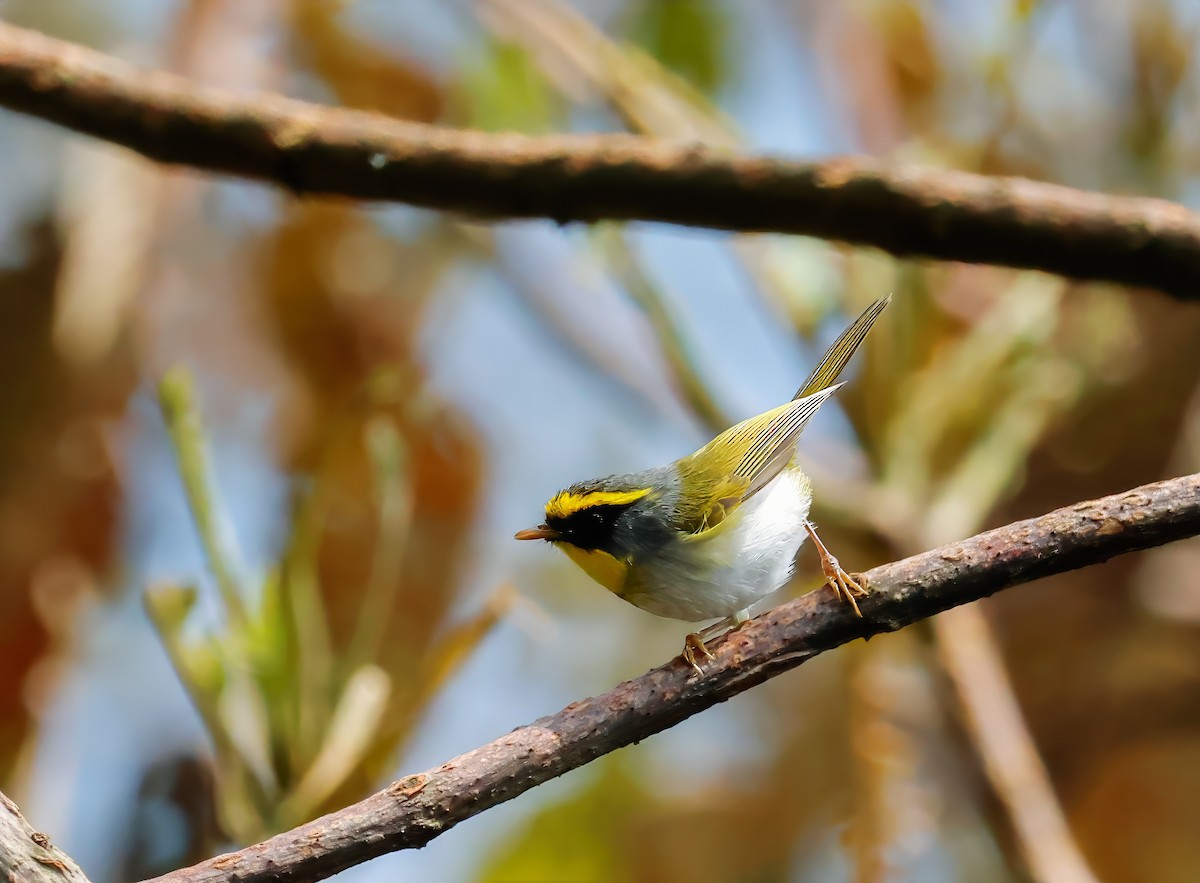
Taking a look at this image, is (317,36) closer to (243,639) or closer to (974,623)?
(243,639)

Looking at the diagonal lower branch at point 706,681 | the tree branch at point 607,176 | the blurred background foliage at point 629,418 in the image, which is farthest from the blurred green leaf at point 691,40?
the diagonal lower branch at point 706,681

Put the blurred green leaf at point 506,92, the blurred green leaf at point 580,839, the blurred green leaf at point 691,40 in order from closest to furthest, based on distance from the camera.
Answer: the blurred green leaf at point 580,839, the blurred green leaf at point 506,92, the blurred green leaf at point 691,40

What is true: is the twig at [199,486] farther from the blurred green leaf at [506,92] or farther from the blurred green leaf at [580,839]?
the blurred green leaf at [506,92]

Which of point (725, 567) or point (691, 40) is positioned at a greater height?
point (691, 40)

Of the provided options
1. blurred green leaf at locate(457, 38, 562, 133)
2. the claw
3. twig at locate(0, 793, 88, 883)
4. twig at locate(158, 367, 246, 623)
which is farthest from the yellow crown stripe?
blurred green leaf at locate(457, 38, 562, 133)

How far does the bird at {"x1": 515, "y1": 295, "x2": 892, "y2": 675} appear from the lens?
181 cm

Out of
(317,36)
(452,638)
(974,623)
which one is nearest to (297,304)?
(317,36)

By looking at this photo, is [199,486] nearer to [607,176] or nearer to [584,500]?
[584,500]

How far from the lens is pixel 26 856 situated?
114 centimetres

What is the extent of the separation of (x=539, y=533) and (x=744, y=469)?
16.1 inches

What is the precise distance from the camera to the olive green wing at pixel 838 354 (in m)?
1.96

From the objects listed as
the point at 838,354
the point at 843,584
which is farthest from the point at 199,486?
the point at 843,584

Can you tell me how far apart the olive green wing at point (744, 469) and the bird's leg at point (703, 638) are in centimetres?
17

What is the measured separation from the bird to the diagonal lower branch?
36 cm
